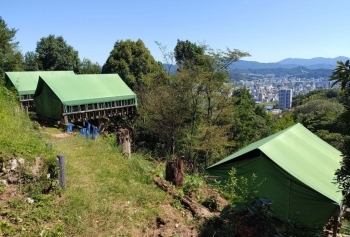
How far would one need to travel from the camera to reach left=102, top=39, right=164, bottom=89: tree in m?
29.0

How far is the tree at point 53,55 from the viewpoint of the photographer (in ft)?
120

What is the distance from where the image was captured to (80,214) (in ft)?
18.7

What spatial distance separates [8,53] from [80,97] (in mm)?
11968

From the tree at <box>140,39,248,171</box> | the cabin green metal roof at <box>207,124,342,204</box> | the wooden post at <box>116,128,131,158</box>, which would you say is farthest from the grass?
the tree at <box>140,39,248,171</box>

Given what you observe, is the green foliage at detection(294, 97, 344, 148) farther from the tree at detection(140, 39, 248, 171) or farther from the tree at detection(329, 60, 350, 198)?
the tree at detection(329, 60, 350, 198)

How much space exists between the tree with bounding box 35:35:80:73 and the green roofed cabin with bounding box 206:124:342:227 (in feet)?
105

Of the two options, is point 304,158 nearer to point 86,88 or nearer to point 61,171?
point 61,171

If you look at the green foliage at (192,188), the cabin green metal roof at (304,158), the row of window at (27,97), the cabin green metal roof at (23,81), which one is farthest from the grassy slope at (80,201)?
the cabin green metal roof at (23,81)

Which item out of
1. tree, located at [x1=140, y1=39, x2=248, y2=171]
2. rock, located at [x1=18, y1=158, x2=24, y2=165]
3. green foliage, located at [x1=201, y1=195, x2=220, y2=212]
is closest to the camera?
rock, located at [x1=18, y1=158, x2=24, y2=165]

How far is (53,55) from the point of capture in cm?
3644

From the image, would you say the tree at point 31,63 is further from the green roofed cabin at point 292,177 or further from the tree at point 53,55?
the green roofed cabin at point 292,177

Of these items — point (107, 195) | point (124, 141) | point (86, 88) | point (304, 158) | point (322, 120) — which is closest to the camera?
point (107, 195)

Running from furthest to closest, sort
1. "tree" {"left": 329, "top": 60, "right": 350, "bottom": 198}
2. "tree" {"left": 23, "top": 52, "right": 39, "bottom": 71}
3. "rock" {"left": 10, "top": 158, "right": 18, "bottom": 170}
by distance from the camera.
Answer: "tree" {"left": 23, "top": 52, "right": 39, "bottom": 71} < "rock" {"left": 10, "top": 158, "right": 18, "bottom": 170} < "tree" {"left": 329, "top": 60, "right": 350, "bottom": 198}

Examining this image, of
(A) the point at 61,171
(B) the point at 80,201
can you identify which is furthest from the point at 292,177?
(A) the point at 61,171
